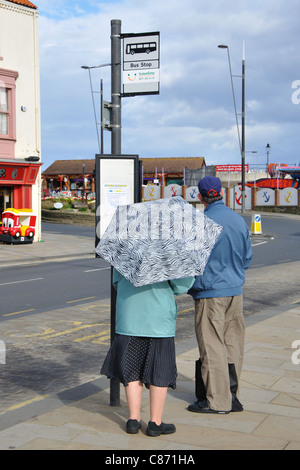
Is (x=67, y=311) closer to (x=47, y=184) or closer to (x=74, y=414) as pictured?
(x=74, y=414)

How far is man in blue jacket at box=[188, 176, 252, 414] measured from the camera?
4891 mm

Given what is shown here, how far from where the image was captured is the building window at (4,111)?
2439cm

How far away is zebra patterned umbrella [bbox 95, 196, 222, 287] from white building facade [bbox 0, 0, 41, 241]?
2060 cm

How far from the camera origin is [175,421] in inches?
188

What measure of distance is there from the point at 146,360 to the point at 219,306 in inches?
33.0

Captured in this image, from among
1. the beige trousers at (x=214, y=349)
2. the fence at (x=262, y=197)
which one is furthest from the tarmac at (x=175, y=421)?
the fence at (x=262, y=197)

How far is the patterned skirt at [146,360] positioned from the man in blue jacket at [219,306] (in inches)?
21.9

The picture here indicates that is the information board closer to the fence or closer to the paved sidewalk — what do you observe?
the paved sidewalk

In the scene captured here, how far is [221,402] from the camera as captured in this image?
493 centimetres

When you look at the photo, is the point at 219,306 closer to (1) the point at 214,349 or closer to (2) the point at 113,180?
(1) the point at 214,349

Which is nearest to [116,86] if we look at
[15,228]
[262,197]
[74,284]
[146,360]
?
[146,360]

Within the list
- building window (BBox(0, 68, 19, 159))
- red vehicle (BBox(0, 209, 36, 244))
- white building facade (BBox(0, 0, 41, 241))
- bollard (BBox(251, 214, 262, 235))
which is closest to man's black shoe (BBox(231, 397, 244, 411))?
red vehicle (BBox(0, 209, 36, 244))
